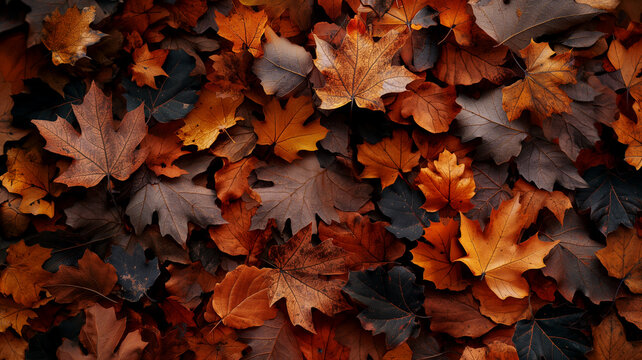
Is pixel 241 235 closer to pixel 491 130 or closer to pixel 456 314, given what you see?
pixel 456 314

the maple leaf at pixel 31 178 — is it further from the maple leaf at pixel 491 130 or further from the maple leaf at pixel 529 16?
the maple leaf at pixel 529 16

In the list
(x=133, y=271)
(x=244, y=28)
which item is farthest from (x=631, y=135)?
(x=133, y=271)

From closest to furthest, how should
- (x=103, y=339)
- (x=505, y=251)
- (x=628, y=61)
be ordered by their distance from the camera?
(x=103, y=339), (x=505, y=251), (x=628, y=61)

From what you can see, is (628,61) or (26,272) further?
(628,61)

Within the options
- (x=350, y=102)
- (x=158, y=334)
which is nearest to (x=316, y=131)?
(x=350, y=102)

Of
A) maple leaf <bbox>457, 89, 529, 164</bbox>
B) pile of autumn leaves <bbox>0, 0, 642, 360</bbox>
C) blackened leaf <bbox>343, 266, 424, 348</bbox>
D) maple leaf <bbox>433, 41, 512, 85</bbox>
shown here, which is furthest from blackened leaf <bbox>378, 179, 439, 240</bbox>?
maple leaf <bbox>433, 41, 512, 85</bbox>

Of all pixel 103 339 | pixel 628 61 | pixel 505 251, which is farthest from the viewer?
pixel 628 61

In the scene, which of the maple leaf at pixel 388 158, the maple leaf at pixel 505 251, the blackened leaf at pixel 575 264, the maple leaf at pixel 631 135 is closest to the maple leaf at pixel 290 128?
the maple leaf at pixel 388 158
